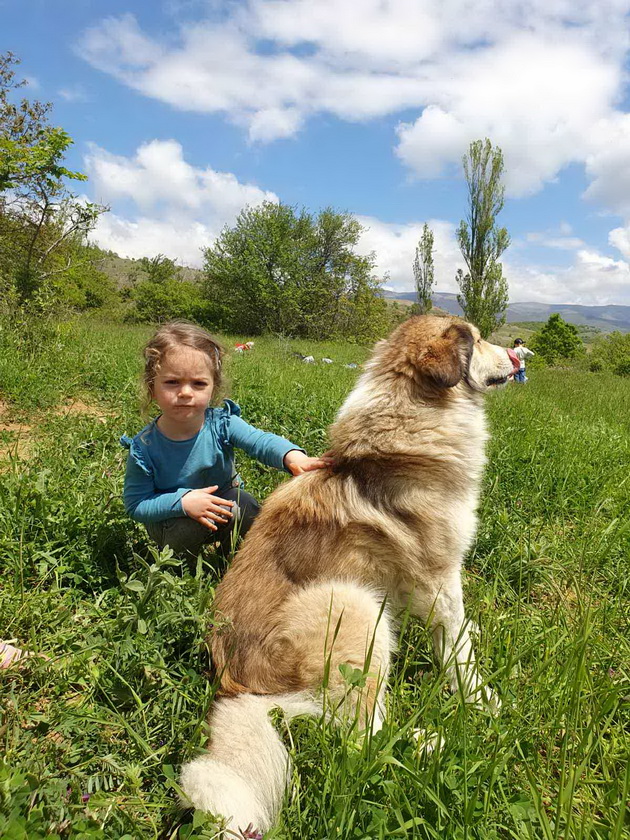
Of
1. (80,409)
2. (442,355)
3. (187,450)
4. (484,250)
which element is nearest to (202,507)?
(187,450)

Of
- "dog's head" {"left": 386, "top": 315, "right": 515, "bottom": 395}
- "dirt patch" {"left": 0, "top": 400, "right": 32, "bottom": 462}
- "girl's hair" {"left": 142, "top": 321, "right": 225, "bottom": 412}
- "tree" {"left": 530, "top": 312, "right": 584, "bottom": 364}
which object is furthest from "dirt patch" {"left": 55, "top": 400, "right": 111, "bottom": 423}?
"tree" {"left": 530, "top": 312, "right": 584, "bottom": 364}

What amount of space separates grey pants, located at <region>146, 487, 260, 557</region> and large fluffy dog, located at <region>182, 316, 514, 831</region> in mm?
593

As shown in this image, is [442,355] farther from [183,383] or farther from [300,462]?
[183,383]

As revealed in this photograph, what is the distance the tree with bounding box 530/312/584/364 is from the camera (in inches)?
2148

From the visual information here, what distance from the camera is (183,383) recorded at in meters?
2.52

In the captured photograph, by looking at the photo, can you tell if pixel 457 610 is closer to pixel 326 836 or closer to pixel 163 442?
pixel 326 836

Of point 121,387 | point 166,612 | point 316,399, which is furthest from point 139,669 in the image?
point 121,387

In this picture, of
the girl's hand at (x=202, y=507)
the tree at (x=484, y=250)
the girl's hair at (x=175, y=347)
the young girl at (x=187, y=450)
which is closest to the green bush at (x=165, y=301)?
the tree at (x=484, y=250)

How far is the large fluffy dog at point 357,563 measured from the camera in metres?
1.54

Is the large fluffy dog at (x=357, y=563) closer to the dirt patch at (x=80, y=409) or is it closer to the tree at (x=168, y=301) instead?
the dirt patch at (x=80, y=409)

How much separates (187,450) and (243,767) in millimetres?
1595

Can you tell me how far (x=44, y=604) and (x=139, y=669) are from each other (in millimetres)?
672

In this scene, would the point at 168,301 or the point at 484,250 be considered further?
the point at 168,301

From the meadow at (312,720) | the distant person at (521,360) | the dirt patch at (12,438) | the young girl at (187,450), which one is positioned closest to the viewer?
the meadow at (312,720)
